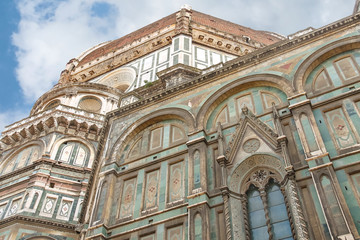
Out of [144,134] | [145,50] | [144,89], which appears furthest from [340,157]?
[145,50]

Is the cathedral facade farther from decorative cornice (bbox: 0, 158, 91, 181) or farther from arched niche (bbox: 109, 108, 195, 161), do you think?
decorative cornice (bbox: 0, 158, 91, 181)

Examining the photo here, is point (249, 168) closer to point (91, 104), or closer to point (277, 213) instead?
point (277, 213)

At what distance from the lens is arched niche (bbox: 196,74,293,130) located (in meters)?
14.1

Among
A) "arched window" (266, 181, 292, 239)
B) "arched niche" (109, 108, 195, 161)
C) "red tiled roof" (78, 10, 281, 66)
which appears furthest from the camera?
"red tiled roof" (78, 10, 281, 66)

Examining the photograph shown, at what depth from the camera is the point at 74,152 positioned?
78.4 ft

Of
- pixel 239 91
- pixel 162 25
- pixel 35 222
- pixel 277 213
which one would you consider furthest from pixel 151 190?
pixel 162 25

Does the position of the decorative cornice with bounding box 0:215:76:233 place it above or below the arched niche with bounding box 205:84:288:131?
below

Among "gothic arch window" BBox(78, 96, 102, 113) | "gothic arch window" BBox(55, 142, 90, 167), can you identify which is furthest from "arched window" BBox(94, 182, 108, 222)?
"gothic arch window" BBox(78, 96, 102, 113)

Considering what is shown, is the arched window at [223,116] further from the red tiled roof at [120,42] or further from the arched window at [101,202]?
the red tiled roof at [120,42]

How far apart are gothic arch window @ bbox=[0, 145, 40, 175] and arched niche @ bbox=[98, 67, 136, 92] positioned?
8746mm

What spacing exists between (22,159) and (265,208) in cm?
1762

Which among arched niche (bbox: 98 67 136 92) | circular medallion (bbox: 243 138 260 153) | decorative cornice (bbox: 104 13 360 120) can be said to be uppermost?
arched niche (bbox: 98 67 136 92)

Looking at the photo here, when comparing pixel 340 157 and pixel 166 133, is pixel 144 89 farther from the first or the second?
pixel 340 157

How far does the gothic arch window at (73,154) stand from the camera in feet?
76.2
